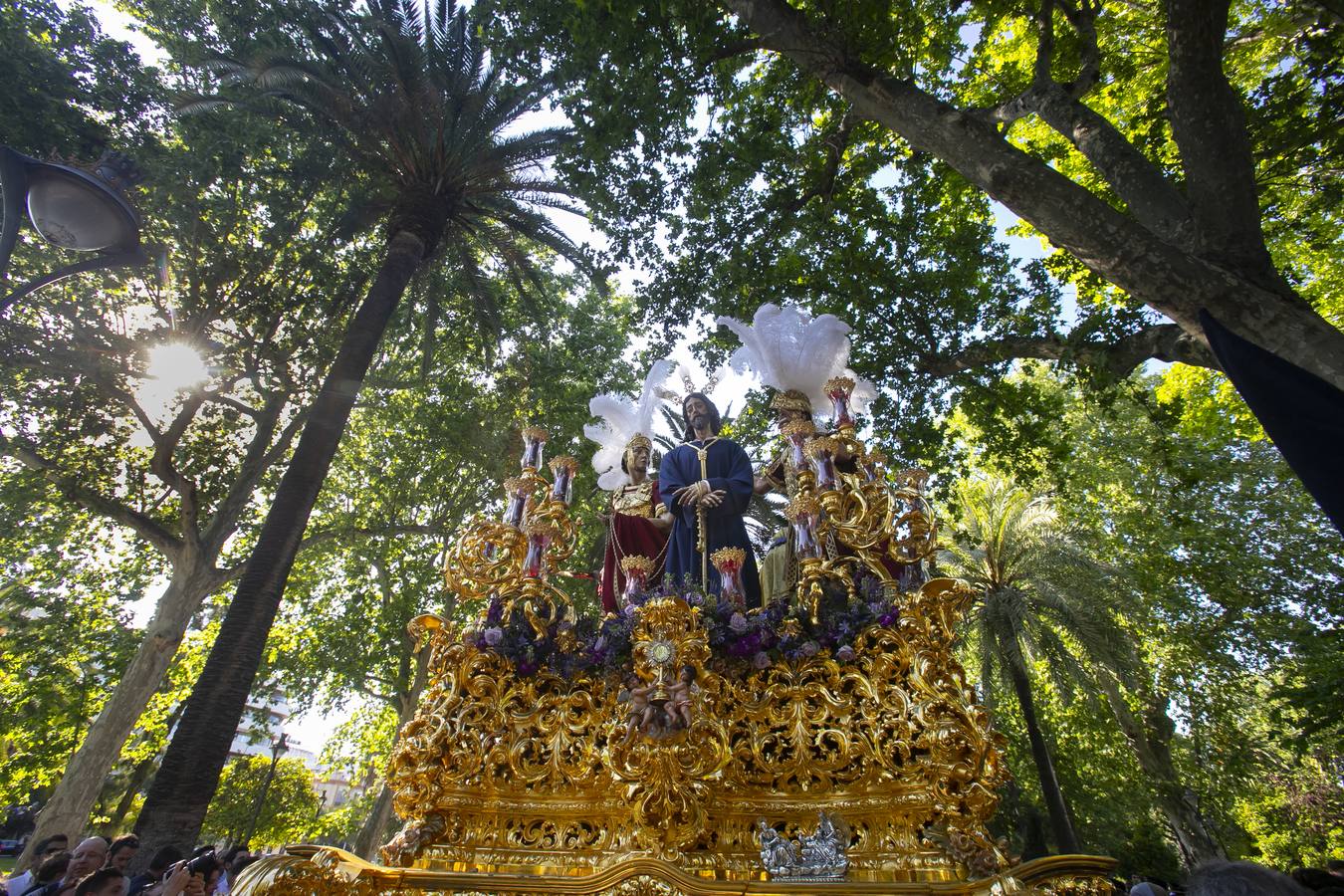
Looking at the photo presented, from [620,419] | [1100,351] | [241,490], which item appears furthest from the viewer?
[241,490]

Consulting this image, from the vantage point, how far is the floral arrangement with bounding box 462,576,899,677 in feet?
14.3

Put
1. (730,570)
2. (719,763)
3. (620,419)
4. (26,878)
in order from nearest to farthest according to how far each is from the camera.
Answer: (719,763), (730,570), (26,878), (620,419)

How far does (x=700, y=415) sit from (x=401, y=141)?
7151 millimetres

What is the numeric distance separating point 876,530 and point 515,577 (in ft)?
8.59

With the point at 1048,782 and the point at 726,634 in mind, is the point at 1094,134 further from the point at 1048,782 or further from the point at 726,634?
the point at 1048,782

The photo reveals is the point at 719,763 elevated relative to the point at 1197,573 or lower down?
lower down

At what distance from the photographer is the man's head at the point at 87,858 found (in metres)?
5.25

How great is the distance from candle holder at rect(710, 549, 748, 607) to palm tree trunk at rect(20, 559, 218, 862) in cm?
1003

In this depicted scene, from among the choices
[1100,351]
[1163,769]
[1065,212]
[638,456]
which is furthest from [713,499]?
[1163,769]

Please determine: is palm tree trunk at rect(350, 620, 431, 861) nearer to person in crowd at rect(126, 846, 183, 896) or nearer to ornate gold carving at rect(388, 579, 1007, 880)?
person in crowd at rect(126, 846, 183, 896)

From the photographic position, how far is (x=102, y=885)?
3.79m

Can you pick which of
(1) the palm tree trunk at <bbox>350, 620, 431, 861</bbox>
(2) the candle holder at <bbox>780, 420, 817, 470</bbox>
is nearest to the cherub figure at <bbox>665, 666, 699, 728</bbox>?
(2) the candle holder at <bbox>780, 420, 817, 470</bbox>

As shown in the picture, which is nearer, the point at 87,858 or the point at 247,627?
the point at 87,858

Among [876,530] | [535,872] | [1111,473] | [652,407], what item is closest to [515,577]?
[535,872]
